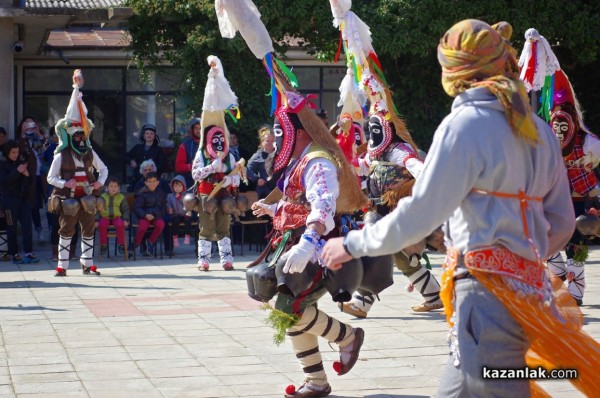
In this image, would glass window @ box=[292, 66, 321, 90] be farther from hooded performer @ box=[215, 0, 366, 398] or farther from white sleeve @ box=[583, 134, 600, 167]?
hooded performer @ box=[215, 0, 366, 398]

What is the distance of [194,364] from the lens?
23.8ft

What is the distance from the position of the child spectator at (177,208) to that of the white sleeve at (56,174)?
268 centimetres

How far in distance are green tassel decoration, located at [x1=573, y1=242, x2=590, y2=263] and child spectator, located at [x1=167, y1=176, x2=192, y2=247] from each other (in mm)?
6891

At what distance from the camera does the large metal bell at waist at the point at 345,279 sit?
5.89 metres

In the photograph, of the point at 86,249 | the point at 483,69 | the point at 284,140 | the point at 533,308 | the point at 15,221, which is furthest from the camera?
the point at 15,221

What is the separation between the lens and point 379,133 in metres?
9.20

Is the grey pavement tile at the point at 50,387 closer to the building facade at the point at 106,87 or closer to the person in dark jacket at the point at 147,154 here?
the person in dark jacket at the point at 147,154

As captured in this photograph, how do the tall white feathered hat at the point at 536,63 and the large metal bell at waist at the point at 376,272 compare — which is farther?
the tall white feathered hat at the point at 536,63

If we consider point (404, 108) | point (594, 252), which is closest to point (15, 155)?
point (404, 108)

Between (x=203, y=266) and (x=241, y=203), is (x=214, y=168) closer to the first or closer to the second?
(x=241, y=203)

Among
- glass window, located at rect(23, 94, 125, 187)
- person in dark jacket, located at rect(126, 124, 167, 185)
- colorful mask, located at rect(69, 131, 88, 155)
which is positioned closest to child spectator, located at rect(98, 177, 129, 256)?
person in dark jacket, located at rect(126, 124, 167, 185)

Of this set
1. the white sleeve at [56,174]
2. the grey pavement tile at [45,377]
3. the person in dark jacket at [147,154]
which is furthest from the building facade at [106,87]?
the grey pavement tile at [45,377]

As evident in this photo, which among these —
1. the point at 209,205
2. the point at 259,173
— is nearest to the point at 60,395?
the point at 209,205

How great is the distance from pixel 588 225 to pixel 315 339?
3.99 metres
